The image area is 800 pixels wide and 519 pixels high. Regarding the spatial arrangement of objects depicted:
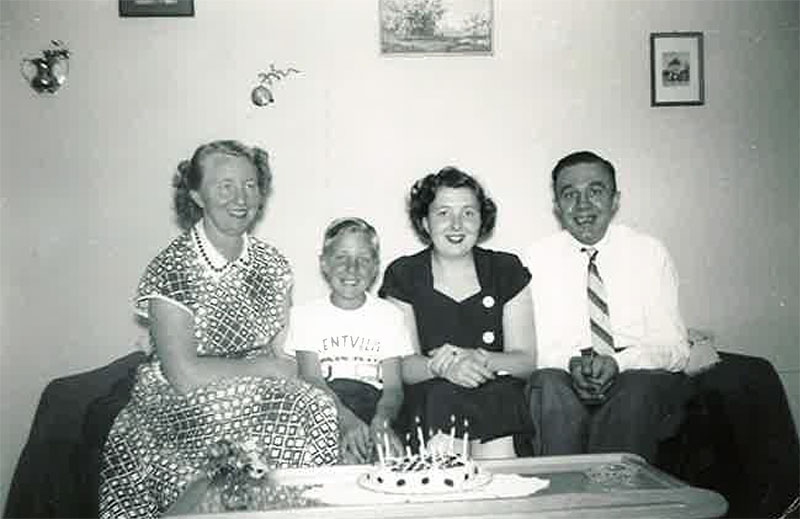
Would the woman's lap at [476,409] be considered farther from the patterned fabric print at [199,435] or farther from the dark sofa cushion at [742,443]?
the dark sofa cushion at [742,443]

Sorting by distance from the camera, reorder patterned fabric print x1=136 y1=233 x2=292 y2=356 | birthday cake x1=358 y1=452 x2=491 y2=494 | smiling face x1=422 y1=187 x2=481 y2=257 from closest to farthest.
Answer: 1. birthday cake x1=358 y1=452 x2=491 y2=494
2. patterned fabric print x1=136 y1=233 x2=292 y2=356
3. smiling face x1=422 y1=187 x2=481 y2=257

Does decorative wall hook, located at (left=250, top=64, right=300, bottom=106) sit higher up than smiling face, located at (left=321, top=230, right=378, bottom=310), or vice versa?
decorative wall hook, located at (left=250, top=64, right=300, bottom=106)

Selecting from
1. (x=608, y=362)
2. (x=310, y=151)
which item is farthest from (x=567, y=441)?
(x=310, y=151)

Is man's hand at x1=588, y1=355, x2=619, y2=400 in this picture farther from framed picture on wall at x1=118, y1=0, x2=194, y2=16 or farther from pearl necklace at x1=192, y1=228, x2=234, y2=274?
framed picture on wall at x1=118, y1=0, x2=194, y2=16

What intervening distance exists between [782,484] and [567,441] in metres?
0.56

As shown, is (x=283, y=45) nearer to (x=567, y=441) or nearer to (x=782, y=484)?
(x=567, y=441)

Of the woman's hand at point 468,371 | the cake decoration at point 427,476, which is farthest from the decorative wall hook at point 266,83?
the cake decoration at point 427,476

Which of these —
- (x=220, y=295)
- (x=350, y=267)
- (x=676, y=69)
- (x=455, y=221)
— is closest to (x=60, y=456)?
(x=220, y=295)

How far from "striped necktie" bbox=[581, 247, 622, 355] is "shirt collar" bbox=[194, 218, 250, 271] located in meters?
1.02

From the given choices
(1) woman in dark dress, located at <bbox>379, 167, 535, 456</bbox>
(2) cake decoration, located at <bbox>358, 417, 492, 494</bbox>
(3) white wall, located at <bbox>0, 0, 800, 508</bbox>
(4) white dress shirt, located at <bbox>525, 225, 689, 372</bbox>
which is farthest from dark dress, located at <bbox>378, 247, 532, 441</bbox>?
(2) cake decoration, located at <bbox>358, 417, 492, 494</bbox>

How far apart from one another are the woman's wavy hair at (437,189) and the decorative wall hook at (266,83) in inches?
19.7

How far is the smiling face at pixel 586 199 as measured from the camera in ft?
8.38

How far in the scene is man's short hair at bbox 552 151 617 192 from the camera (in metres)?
2.58

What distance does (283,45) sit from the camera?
2539mm
